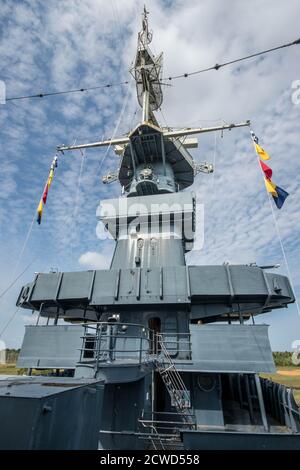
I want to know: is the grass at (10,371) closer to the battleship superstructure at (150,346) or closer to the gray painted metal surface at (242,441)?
the battleship superstructure at (150,346)

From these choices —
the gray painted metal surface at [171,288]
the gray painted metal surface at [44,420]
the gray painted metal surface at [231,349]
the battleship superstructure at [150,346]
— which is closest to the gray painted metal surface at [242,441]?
the battleship superstructure at [150,346]

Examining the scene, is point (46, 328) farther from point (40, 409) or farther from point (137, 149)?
point (137, 149)

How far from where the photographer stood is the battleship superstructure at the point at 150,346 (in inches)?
144

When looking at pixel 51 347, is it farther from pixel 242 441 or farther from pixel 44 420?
pixel 44 420

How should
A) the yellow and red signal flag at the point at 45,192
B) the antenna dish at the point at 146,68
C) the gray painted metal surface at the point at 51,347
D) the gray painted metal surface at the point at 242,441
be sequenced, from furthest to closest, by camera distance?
the antenna dish at the point at 146,68, the yellow and red signal flag at the point at 45,192, the gray painted metal surface at the point at 51,347, the gray painted metal surface at the point at 242,441

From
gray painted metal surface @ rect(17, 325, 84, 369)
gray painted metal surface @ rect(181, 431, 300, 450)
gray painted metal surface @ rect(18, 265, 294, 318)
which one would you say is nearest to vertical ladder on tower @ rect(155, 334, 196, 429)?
gray painted metal surface @ rect(181, 431, 300, 450)

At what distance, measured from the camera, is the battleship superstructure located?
12.0ft

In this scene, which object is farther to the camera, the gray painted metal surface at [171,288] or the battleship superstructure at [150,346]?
the gray painted metal surface at [171,288]

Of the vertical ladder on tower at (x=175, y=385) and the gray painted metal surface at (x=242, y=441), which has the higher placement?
the vertical ladder on tower at (x=175, y=385)

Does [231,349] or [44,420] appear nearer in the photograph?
[44,420]

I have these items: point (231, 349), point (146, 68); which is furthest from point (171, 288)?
point (146, 68)

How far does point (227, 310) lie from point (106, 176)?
1509 centimetres

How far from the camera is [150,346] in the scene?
1134 centimetres
